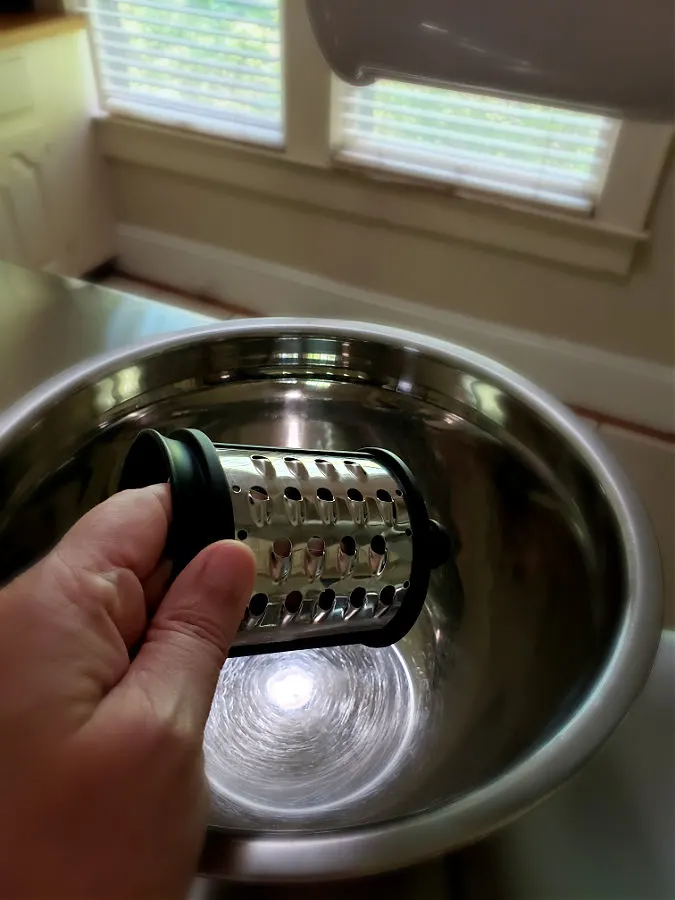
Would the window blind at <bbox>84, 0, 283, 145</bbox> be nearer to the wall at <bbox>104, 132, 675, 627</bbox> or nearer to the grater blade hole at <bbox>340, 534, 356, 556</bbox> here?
the wall at <bbox>104, 132, 675, 627</bbox>

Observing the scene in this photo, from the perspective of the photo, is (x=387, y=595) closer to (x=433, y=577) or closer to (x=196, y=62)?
(x=433, y=577)

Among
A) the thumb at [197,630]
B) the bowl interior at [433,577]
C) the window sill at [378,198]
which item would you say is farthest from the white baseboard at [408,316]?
the thumb at [197,630]

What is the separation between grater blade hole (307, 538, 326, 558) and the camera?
0.37 m

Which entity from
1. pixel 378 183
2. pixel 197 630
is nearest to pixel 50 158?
pixel 378 183

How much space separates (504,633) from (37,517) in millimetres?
280

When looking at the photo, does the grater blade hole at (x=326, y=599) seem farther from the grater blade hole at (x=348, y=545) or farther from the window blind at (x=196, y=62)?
the window blind at (x=196, y=62)

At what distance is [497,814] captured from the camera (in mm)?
299

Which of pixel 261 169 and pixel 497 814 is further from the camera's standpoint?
pixel 261 169

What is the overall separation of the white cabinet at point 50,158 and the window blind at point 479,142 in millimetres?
A: 433

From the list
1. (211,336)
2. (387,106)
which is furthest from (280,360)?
(387,106)

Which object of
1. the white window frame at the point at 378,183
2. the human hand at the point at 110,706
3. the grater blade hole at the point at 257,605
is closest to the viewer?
the human hand at the point at 110,706

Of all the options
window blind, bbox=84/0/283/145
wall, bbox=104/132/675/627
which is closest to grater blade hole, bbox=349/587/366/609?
wall, bbox=104/132/675/627

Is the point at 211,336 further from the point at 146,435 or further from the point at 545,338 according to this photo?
the point at 545,338

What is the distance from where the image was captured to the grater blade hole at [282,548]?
1.18 ft
